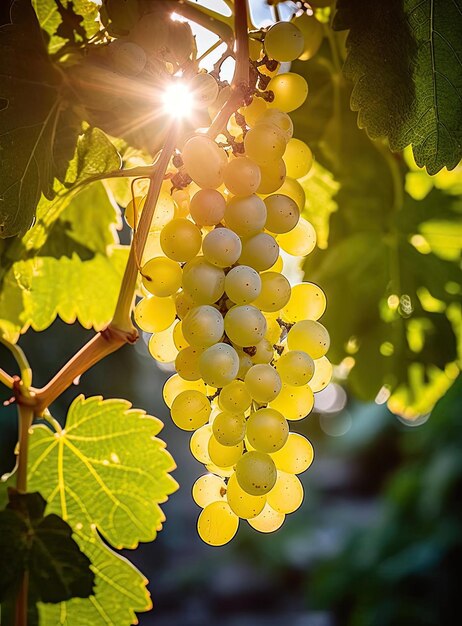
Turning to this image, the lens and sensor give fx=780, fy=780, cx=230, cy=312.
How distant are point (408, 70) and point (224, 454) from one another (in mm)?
251

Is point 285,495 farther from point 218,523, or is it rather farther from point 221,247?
point 221,247

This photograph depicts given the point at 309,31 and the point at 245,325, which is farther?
the point at 309,31

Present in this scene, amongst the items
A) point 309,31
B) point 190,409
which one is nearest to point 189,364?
point 190,409

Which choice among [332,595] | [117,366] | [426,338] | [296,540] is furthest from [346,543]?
[426,338]

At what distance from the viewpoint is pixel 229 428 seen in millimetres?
427

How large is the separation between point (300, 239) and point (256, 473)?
0.52 feet

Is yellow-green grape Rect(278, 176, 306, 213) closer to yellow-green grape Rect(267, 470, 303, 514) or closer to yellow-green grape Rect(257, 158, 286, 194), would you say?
yellow-green grape Rect(257, 158, 286, 194)

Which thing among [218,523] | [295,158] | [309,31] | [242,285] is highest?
[309,31]

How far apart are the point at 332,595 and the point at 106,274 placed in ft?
12.2

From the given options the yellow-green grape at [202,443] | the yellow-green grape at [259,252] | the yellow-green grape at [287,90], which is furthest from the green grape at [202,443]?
the yellow-green grape at [287,90]

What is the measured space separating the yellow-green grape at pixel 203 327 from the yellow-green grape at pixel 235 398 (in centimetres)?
3

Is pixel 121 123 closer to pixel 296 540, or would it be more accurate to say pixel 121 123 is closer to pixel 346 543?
pixel 346 543

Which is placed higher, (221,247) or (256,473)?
(221,247)

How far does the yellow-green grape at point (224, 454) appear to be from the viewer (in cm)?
44
